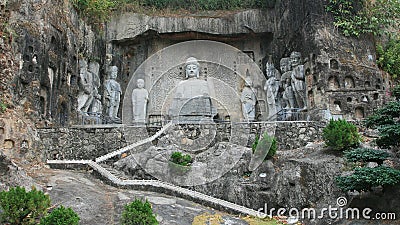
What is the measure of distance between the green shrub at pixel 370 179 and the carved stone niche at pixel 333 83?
30.3 ft

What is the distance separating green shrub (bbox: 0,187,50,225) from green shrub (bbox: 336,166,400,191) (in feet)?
17.9

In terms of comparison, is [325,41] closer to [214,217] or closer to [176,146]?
[176,146]

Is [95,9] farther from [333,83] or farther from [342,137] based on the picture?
[342,137]

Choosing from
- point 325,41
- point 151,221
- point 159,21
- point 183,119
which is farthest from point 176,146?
point 159,21

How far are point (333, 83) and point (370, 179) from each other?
9703 millimetres

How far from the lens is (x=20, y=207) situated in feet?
21.4

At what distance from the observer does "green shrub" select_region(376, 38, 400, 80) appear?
56.9 feet

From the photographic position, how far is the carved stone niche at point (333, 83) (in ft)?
54.7

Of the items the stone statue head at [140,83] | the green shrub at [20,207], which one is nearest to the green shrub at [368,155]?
the green shrub at [20,207]

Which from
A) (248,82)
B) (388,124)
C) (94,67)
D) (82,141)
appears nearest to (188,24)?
(248,82)

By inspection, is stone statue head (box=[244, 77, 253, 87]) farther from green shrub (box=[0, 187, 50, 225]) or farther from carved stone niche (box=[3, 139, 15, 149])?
green shrub (box=[0, 187, 50, 225])

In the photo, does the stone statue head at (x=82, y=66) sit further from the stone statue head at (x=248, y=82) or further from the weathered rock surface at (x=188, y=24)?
the stone statue head at (x=248, y=82)

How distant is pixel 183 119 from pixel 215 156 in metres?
4.48

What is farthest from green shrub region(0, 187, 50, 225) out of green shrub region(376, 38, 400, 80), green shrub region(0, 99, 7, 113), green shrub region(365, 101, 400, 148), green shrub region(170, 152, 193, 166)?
green shrub region(376, 38, 400, 80)
